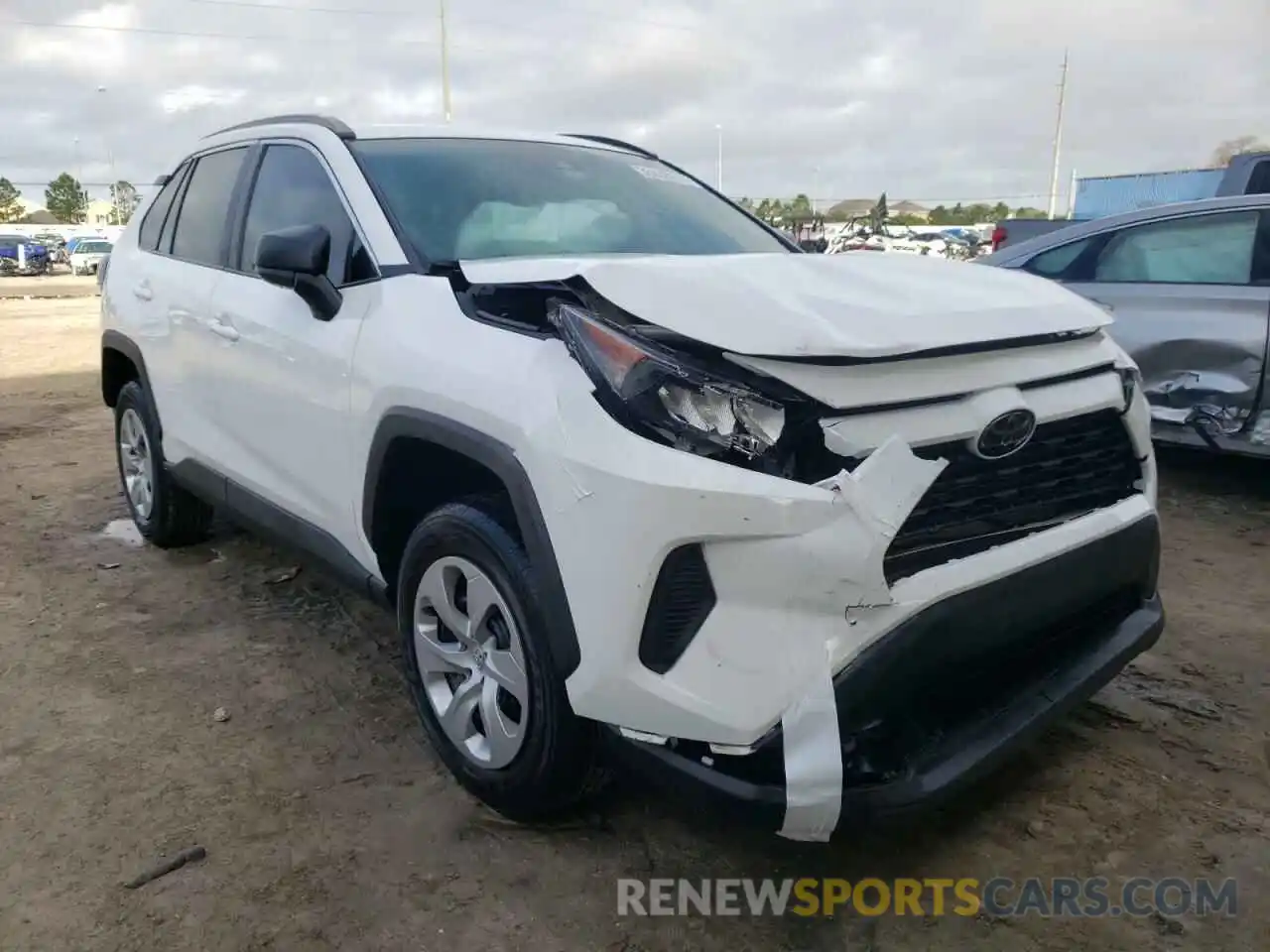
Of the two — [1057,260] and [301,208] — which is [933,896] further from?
[1057,260]

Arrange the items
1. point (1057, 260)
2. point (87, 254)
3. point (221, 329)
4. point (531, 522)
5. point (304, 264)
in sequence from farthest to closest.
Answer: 1. point (87, 254)
2. point (1057, 260)
3. point (221, 329)
4. point (304, 264)
5. point (531, 522)

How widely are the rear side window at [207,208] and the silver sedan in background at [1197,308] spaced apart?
421 cm

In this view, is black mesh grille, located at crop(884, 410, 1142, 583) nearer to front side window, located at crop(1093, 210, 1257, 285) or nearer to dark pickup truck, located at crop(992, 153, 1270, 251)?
front side window, located at crop(1093, 210, 1257, 285)

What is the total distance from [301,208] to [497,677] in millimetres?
1825

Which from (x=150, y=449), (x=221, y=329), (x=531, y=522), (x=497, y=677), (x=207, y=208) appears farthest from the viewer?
(x=150, y=449)

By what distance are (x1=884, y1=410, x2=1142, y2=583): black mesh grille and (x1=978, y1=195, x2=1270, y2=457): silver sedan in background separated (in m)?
2.86

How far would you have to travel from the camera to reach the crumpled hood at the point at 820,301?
200 cm

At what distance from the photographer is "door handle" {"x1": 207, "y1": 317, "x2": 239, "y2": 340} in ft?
11.4

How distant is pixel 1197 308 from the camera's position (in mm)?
5152

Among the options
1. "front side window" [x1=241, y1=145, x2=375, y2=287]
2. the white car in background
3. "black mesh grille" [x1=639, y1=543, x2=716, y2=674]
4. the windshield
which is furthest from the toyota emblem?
the white car in background

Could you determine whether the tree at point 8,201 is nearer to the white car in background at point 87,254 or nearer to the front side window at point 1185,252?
the white car in background at point 87,254

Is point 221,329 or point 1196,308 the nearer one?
point 221,329

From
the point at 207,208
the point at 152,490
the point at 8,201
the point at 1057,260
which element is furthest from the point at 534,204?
the point at 8,201

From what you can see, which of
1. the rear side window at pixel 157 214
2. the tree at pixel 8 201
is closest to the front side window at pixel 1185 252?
the rear side window at pixel 157 214
